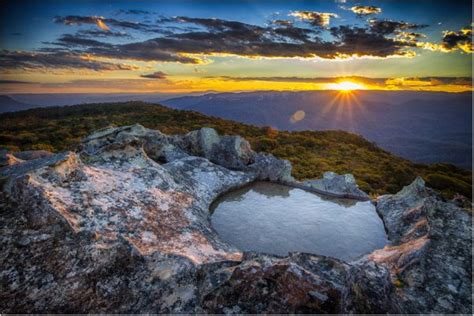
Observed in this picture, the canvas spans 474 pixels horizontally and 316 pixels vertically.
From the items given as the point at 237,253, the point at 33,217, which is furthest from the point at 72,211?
the point at 237,253

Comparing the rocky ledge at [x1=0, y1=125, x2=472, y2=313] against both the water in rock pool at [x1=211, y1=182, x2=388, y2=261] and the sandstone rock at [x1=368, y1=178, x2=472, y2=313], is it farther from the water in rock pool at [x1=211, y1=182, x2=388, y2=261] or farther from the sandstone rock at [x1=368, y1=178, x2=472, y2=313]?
the water in rock pool at [x1=211, y1=182, x2=388, y2=261]

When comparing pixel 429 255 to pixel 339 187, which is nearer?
pixel 429 255

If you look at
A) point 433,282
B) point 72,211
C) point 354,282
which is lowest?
point 433,282

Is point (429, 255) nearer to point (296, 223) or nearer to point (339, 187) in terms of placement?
point (296, 223)

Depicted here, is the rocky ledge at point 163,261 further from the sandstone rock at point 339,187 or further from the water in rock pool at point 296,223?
the sandstone rock at point 339,187

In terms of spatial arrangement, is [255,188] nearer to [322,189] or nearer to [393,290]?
[322,189]

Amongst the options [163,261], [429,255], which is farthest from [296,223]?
[163,261]

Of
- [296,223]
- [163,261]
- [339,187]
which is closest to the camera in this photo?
[163,261]

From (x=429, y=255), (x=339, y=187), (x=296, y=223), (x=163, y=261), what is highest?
(x=163, y=261)
